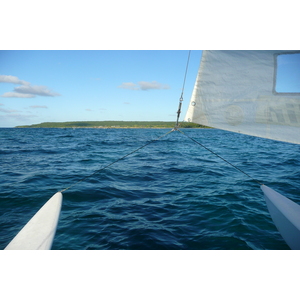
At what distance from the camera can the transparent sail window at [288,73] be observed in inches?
150

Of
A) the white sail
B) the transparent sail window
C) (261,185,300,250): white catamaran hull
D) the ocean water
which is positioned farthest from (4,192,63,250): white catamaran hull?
the transparent sail window

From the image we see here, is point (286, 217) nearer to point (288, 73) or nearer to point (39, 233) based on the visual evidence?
point (288, 73)

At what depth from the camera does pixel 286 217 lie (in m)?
4.41

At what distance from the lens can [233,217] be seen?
5738 millimetres

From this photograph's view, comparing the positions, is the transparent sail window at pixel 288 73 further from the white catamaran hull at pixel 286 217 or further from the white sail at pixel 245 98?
the white catamaran hull at pixel 286 217

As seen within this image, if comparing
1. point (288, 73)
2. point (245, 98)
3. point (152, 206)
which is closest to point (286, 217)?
point (245, 98)

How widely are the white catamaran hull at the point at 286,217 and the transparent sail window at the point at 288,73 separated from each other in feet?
7.46

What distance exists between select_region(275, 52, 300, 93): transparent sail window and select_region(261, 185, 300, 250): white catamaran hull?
89.5 inches

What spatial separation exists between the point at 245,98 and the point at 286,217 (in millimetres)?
2346

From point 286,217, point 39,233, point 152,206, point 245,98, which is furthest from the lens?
point 152,206

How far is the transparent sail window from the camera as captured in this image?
3811 millimetres

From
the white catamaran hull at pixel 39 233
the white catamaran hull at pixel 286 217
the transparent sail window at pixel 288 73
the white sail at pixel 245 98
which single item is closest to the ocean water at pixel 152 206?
the white catamaran hull at pixel 286 217
